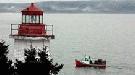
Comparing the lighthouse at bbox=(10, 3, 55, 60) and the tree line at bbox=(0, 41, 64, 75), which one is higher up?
the lighthouse at bbox=(10, 3, 55, 60)

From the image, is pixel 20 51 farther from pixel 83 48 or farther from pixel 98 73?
pixel 83 48

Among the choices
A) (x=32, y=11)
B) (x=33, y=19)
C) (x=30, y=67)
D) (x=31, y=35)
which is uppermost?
(x=32, y=11)

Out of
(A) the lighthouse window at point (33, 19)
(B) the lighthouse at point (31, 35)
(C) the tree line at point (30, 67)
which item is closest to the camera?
(C) the tree line at point (30, 67)

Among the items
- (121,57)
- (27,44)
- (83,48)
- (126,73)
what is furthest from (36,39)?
(83,48)

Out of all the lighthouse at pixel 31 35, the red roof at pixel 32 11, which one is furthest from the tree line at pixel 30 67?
the red roof at pixel 32 11

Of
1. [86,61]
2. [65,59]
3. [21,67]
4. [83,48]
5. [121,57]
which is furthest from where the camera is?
[83,48]

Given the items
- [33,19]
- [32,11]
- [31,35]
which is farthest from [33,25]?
[32,11]

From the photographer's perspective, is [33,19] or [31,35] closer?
[31,35]

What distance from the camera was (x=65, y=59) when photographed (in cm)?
6000

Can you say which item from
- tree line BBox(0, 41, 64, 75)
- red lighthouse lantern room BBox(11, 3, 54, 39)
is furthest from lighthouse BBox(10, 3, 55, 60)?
tree line BBox(0, 41, 64, 75)

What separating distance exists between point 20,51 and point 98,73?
33.2 meters

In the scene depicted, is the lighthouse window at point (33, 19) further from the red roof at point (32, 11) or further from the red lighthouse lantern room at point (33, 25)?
the red roof at point (32, 11)

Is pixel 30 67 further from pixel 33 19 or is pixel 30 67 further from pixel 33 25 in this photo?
pixel 33 19

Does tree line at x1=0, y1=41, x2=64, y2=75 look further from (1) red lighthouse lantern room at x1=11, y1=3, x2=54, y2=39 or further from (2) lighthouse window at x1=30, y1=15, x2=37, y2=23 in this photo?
(2) lighthouse window at x1=30, y1=15, x2=37, y2=23
